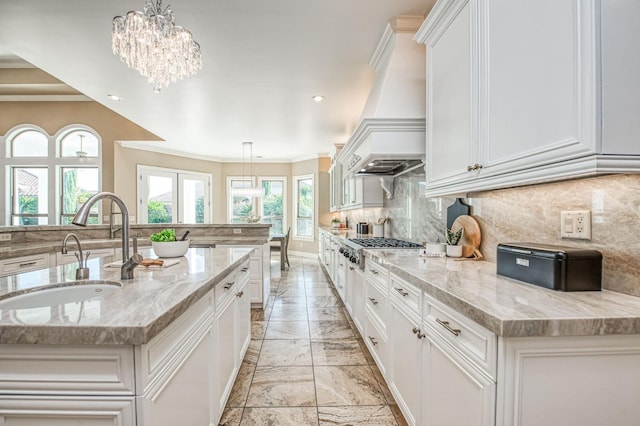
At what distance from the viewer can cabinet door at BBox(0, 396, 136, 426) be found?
79 cm

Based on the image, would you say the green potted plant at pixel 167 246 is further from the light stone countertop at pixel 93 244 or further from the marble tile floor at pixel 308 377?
the light stone countertop at pixel 93 244

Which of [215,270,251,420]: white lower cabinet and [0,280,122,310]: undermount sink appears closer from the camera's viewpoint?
[0,280,122,310]: undermount sink

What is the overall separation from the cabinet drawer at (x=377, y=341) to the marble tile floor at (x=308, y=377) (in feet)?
0.53

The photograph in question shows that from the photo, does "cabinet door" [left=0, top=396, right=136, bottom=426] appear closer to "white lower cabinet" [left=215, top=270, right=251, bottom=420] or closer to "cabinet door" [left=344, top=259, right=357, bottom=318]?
"white lower cabinet" [left=215, top=270, right=251, bottom=420]

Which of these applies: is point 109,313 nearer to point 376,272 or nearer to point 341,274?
point 376,272

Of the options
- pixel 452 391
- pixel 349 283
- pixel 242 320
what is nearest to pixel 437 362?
pixel 452 391

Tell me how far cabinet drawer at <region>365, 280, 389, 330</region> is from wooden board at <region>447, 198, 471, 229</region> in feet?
2.36

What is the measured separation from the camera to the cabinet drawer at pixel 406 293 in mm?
1380

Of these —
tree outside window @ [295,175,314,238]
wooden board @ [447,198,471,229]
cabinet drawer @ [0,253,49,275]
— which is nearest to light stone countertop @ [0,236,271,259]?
cabinet drawer @ [0,253,49,275]

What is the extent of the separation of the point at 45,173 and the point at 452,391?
7.11 metres

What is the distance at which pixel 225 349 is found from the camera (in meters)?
1.68

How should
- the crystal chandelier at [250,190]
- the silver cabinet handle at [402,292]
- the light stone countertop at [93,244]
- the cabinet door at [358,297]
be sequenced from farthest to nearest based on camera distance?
the crystal chandelier at [250,190]
the light stone countertop at [93,244]
the cabinet door at [358,297]
the silver cabinet handle at [402,292]

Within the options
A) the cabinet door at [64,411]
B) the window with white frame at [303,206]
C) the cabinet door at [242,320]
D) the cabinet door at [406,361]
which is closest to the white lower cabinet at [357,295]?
the cabinet door at [406,361]

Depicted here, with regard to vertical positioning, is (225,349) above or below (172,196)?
below
